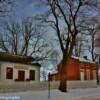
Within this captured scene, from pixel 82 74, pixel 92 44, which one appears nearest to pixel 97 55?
Answer: pixel 92 44

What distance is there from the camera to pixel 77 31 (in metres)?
41.2

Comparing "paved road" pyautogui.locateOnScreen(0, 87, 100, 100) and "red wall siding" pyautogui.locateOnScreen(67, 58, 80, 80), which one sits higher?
"red wall siding" pyautogui.locateOnScreen(67, 58, 80, 80)

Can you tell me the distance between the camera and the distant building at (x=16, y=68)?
143 feet

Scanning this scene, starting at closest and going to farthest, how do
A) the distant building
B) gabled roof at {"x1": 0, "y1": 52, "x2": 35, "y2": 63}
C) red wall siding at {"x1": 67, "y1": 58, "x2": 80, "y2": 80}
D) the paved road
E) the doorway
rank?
1. the paved road
2. the distant building
3. gabled roof at {"x1": 0, "y1": 52, "x2": 35, "y2": 63}
4. the doorway
5. red wall siding at {"x1": 67, "y1": 58, "x2": 80, "y2": 80}

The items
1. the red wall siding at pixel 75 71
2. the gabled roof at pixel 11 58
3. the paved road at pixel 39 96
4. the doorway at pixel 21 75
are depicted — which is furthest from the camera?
the red wall siding at pixel 75 71

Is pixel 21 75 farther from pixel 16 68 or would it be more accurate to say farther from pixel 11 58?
pixel 11 58

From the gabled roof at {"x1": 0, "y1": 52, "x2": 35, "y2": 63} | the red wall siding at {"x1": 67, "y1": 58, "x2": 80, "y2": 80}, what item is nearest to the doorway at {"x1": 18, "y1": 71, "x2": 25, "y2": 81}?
the gabled roof at {"x1": 0, "y1": 52, "x2": 35, "y2": 63}

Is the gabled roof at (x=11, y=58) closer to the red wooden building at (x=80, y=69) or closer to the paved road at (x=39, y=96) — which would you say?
the paved road at (x=39, y=96)

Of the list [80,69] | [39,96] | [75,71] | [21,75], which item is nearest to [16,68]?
[21,75]

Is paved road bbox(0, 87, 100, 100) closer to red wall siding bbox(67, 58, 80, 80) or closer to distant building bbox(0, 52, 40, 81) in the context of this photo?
→ distant building bbox(0, 52, 40, 81)

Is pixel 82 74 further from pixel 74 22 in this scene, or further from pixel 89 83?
pixel 74 22

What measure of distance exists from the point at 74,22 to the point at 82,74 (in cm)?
2318

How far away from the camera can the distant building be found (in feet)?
143

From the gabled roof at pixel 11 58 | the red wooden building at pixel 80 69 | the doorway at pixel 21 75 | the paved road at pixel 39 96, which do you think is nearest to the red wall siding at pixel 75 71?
the red wooden building at pixel 80 69
